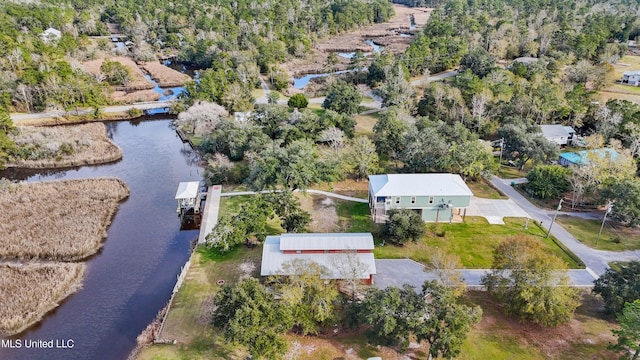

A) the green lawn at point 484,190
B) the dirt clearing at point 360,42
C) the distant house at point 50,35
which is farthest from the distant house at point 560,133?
the distant house at point 50,35

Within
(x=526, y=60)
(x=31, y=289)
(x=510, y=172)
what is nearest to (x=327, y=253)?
(x=31, y=289)

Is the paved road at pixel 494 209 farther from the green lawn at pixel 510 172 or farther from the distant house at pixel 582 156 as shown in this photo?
the distant house at pixel 582 156

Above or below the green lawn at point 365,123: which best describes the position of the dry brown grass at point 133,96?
above

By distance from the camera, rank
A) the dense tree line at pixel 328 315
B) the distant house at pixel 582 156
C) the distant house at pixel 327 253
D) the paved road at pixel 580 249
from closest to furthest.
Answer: the dense tree line at pixel 328 315 < the distant house at pixel 327 253 < the paved road at pixel 580 249 < the distant house at pixel 582 156

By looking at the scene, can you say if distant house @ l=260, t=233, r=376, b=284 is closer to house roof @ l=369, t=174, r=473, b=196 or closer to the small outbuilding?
house roof @ l=369, t=174, r=473, b=196

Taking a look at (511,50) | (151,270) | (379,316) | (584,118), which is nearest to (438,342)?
(379,316)
